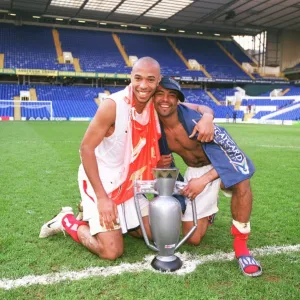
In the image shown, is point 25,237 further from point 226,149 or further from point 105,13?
point 105,13

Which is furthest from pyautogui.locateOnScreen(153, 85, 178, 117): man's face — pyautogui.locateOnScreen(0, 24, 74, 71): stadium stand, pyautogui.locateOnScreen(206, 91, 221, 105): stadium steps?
pyautogui.locateOnScreen(206, 91, 221, 105): stadium steps

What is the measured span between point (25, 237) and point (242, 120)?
35.1 metres

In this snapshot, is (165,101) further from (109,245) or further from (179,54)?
(179,54)

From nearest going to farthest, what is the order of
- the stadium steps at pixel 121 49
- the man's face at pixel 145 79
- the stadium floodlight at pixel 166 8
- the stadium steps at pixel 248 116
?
the man's face at pixel 145 79 → the stadium floodlight at pixel 166 8 → the stadium steps at pixel 248 116 → the stadium steps at pixel 121 49

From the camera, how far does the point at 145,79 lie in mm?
2898

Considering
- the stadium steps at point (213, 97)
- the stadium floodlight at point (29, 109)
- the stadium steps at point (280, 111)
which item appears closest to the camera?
the stadium floodlight at point (29, 109)

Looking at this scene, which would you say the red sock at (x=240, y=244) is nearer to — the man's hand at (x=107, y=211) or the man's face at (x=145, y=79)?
the man's hand at (x=107, y=211)

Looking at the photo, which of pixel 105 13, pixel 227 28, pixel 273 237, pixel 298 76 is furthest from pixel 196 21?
pixel 273 237

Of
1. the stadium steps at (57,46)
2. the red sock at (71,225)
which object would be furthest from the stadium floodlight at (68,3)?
the red sock at (71,225)

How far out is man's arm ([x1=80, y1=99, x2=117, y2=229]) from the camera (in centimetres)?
291

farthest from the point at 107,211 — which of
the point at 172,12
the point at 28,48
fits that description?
the point at 28,48

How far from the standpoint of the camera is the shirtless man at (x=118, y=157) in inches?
115

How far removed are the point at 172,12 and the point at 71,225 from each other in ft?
120

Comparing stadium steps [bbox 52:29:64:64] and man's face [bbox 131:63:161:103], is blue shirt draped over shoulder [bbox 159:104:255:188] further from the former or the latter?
stadium steps [bbox 52:29:64:64]
